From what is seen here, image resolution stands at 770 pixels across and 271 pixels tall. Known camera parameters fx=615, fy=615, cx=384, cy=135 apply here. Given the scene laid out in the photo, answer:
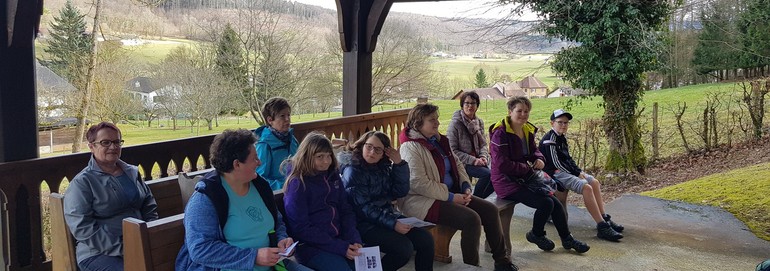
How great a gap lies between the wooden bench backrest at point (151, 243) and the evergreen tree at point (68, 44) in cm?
1220

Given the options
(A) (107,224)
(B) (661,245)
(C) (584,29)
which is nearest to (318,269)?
(A) (107,224)

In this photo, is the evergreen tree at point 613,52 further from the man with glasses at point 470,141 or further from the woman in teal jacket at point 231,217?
the woman in teal jacket at point 231,217

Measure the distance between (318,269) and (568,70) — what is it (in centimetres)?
763

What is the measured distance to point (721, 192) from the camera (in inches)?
283

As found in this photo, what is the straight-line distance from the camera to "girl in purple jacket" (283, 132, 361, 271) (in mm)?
2875

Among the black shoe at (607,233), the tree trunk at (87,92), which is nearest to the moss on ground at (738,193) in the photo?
the black shoe at (607,233)

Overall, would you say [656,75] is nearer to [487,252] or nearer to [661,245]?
[661,245]

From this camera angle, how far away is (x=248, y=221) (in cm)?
245

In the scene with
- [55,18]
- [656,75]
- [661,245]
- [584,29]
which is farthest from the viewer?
[656,75]

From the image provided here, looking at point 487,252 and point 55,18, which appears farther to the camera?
point 55,18

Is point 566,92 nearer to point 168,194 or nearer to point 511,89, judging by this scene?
point 511,89

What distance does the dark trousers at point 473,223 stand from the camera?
12.9ft

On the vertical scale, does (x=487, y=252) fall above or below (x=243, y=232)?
below

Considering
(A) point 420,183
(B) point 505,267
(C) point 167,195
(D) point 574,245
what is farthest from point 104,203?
(D) point 574,245
